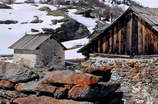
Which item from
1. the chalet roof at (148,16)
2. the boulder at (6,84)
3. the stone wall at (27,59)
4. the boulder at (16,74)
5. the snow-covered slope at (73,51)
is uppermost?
the boulder at (16,74)

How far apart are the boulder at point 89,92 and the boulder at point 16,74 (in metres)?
0.82

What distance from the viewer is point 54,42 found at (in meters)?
43.2

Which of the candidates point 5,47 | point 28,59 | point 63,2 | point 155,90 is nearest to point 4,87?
point 155,90

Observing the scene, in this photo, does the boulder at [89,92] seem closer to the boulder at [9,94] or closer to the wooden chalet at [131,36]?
the boulder at [9,94]

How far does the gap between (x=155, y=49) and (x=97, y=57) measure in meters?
2.81

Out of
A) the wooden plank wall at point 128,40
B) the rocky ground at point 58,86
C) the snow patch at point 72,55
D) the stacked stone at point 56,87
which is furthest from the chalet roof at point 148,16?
the snow patch at point 72,55

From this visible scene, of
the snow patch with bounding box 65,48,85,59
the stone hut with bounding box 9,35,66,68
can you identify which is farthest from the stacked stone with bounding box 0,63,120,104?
the snow patch with bounding box 65,48,85,59

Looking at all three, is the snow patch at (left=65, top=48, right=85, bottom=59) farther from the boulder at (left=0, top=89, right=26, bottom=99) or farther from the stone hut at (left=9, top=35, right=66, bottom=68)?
the boulder at (left=0, top=89, right=26, bottom=99)

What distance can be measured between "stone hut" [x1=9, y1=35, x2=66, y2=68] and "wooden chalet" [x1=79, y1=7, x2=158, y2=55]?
21.5 meters

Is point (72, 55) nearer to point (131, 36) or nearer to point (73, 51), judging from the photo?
point (73, 51)

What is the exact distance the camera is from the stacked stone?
19.1 feet

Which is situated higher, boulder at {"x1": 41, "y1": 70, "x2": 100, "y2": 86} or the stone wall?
boulder at {"x1": 41, "y1": 70, "x2": 100, "y2": 86}

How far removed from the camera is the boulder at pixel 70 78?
19.1 feet

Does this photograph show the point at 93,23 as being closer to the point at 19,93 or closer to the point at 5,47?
the point at 5,47
